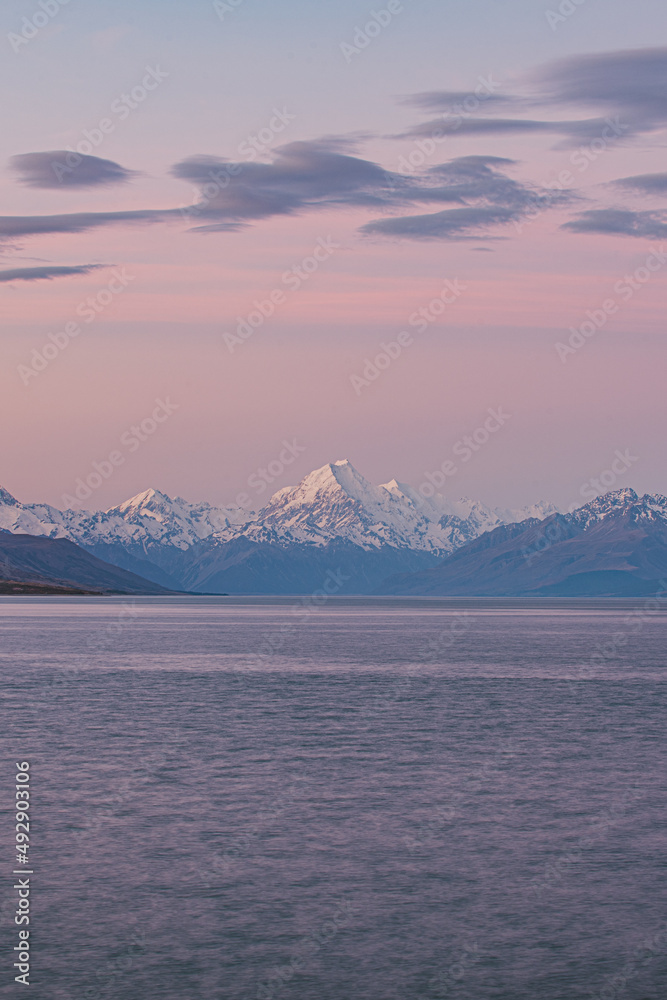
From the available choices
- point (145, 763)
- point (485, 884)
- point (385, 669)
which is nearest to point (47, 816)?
point (145, 763)

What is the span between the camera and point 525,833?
4041cm

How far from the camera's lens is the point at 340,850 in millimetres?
37844

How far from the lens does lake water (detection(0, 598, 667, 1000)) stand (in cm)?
2686

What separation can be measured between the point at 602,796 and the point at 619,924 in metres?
17.8

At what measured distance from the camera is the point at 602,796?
4744cm

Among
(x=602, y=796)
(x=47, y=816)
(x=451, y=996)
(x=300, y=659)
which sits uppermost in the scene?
(x=451, y=996)

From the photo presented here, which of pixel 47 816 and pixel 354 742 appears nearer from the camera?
pixel 47 816

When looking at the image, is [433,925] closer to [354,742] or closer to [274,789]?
[274,789]

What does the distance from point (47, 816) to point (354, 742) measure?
2488cm

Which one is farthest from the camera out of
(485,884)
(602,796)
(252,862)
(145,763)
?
(145,763)

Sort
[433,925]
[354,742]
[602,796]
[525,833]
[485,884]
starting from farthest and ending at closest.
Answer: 1. [354,742]
2. [602,796]
3. [525,833]
4. [485,884]
5. [433,925]

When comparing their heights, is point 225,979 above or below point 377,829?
above

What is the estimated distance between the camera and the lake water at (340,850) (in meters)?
26.9

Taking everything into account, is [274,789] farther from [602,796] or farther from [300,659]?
[300,659]
